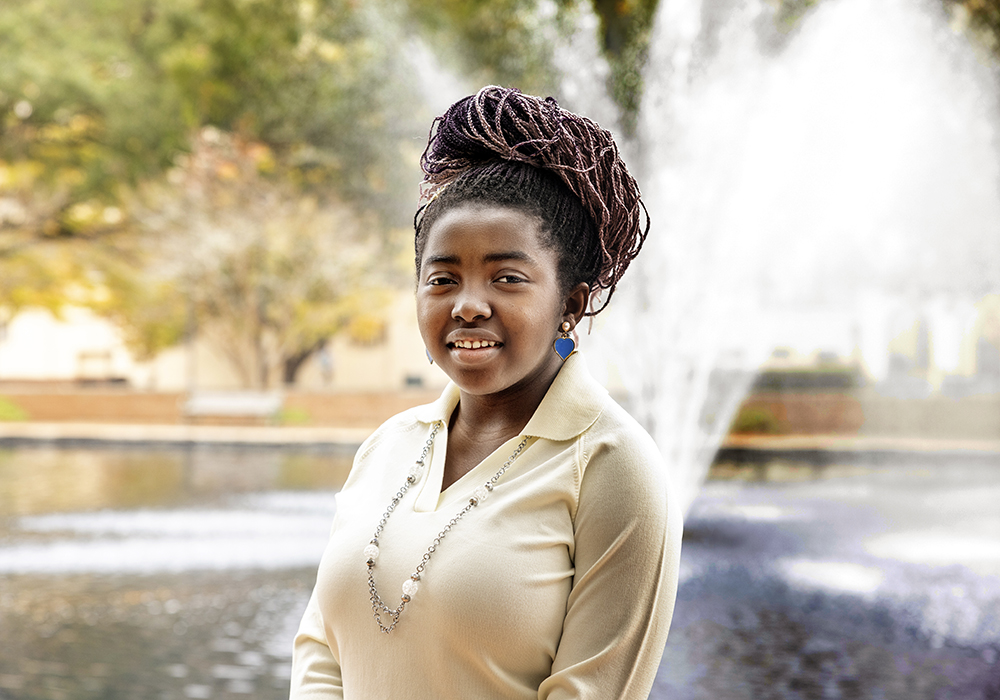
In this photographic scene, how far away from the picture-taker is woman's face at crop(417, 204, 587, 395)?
1288mm

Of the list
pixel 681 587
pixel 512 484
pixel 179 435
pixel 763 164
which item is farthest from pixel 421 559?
pixel 179 435

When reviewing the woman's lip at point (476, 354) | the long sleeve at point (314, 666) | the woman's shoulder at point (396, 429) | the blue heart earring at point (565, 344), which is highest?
the blue heart earring at point (565, 344)

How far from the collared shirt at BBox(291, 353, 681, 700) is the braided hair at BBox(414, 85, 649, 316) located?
20 cm

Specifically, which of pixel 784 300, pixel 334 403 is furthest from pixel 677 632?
pixel 784 300

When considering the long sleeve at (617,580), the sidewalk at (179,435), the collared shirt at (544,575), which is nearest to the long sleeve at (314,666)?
the collared shirt at (544,575)

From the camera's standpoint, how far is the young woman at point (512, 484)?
120cm

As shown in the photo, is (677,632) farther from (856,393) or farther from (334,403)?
(334,403)

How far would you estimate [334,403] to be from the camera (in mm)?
19625

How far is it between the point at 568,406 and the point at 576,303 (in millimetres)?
167

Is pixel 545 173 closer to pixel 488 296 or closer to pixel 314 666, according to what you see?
pixel 488 296

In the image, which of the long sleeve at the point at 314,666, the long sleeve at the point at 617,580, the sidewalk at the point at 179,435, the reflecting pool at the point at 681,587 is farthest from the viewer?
the sidewalk at the point at 179,435

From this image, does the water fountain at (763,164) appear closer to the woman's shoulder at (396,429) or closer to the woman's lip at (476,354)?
the woman's shoulder at (396,429)

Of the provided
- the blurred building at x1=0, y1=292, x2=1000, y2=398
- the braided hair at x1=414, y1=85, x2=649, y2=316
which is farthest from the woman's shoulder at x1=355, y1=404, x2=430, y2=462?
the blurred building at x1=0, y1=292, x2=1000, y2=398

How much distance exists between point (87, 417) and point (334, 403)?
5212mm
